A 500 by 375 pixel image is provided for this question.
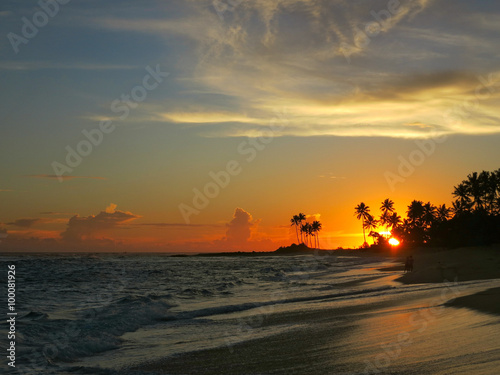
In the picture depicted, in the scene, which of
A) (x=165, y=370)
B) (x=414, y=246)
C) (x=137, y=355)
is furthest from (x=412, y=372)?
(x=414, y=246)

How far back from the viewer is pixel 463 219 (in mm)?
88312

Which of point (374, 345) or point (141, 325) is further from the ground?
point (374, 345)

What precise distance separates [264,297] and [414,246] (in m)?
107

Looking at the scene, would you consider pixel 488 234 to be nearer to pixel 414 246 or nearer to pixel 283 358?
pixel 414 246

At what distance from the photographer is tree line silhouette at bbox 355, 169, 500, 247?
83812mm

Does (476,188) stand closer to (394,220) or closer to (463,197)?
(463,197)

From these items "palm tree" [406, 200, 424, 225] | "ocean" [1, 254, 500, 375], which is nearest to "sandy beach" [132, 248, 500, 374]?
"ocean" [1, 254, 500, 375]

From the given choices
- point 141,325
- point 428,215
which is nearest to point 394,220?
point 428,215

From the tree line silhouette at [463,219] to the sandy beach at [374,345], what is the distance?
7592 centimetres

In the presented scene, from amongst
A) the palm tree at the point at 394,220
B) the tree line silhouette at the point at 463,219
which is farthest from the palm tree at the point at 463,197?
the palm tree at the point at 394,220

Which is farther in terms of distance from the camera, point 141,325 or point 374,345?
point 141,325

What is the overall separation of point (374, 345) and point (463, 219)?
8763cm

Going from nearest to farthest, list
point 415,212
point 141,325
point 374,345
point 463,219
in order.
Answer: point 374,345
point 141,325
point 463,219
point 415,212

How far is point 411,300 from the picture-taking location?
723 inches
